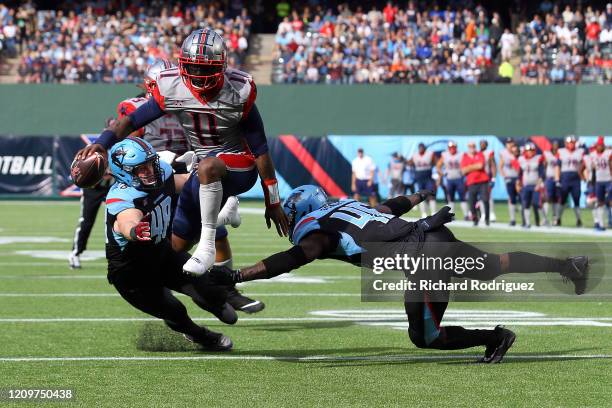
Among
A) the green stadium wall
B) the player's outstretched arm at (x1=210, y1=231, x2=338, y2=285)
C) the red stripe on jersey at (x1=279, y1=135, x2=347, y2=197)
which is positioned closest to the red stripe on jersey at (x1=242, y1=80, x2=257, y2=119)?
the player's outstretched arm at (x1=210, y1=231, x2=338, y2=285)

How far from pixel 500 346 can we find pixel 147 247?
231cm

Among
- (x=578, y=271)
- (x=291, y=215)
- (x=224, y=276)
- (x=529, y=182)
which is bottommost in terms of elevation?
(x=529, y=182)

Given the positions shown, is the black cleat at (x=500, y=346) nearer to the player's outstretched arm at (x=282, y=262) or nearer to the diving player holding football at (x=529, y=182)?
the player's outstretched arm at (x=282, y=262)

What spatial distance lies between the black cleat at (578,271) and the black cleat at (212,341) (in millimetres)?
2352

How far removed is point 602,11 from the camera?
1342 inches

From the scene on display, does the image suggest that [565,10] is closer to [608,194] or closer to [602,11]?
[602,11]

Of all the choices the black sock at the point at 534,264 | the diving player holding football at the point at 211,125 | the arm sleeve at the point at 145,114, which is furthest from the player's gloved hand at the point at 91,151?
the black sock at the point at 534,264

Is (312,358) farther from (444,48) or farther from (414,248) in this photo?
(444,48)

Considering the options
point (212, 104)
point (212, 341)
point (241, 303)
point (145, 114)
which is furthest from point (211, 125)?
point (241, 303)

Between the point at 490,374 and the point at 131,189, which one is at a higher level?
the point at 131,189

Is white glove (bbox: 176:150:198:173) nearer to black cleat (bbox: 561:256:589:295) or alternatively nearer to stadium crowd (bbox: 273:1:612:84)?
black cleat (bbox: 561:256:589:295)

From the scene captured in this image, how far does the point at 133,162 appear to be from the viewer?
738cm

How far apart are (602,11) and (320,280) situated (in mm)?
23229

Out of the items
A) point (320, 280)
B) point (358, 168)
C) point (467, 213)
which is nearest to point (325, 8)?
point (358, 168)
